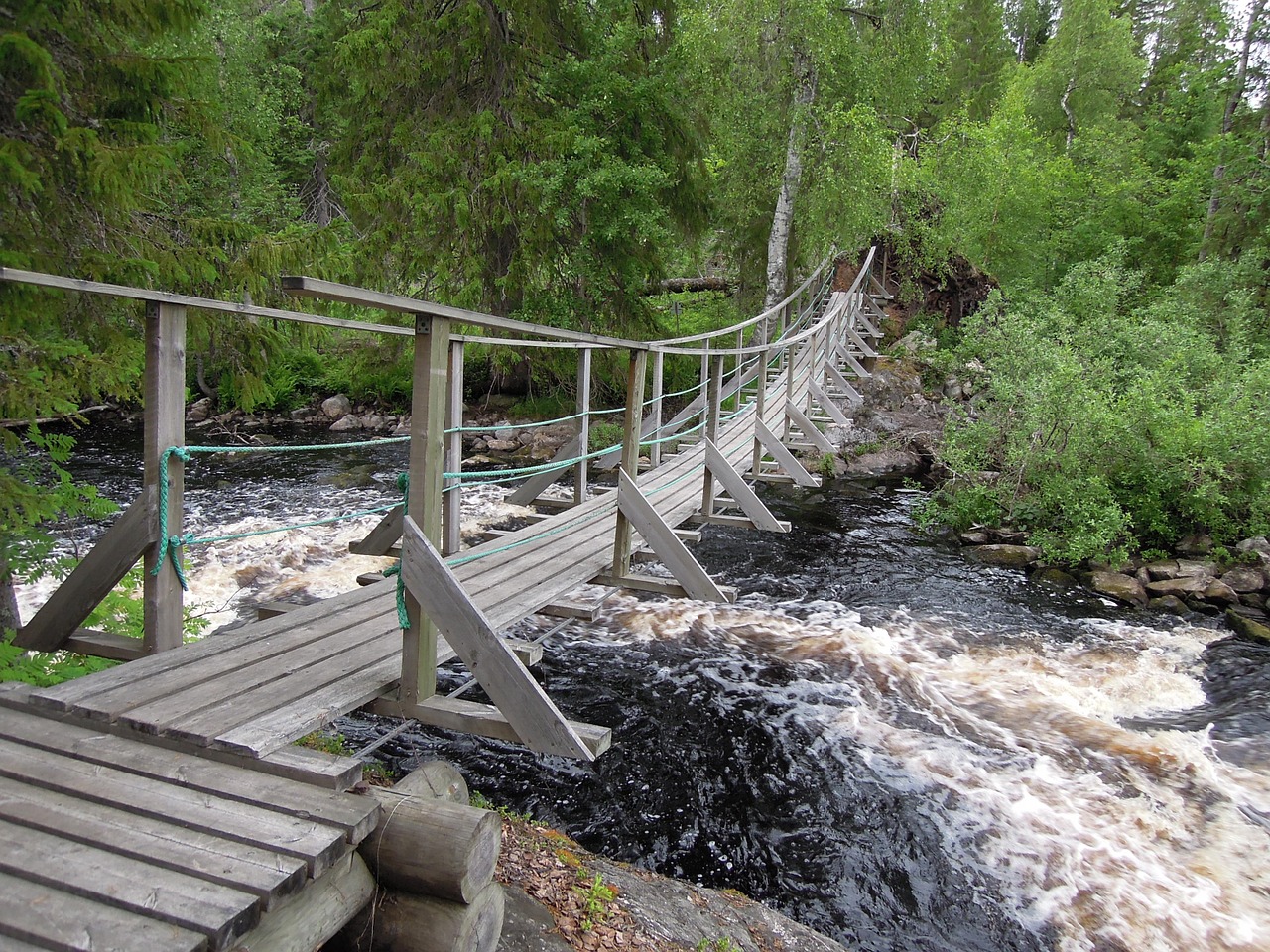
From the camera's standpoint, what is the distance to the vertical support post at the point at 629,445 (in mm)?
4738

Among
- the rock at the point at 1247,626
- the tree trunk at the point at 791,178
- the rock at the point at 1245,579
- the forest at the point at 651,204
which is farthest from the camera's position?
the tree trunk at the point at 791,178

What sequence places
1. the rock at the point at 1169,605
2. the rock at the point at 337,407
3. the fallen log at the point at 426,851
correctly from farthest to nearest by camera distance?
the rock at the point at 337,407
the rock at the point at 1169,605
the fallen log at the point at 426,851

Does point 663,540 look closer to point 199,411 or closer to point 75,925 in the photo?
point 75,925

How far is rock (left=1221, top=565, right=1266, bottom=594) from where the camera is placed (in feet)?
29.4

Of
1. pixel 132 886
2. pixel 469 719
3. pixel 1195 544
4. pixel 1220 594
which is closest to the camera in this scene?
pixel 132 886

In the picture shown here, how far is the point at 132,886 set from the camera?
76.4 inches

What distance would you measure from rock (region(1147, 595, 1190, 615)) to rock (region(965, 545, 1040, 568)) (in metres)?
1.42

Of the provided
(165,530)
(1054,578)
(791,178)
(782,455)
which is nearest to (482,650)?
(165,530)

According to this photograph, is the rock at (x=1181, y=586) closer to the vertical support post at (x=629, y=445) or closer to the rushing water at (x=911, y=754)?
the rushing water at (x=911, y=754)

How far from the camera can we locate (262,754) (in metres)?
2.44

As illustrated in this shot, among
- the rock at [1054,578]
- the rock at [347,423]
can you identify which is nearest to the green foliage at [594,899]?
the rock at [1054,578]

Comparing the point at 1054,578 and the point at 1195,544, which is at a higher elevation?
the point at 1195,544

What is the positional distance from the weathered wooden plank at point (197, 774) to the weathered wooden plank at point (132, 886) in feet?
1.02

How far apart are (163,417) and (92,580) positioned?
0.73 m
